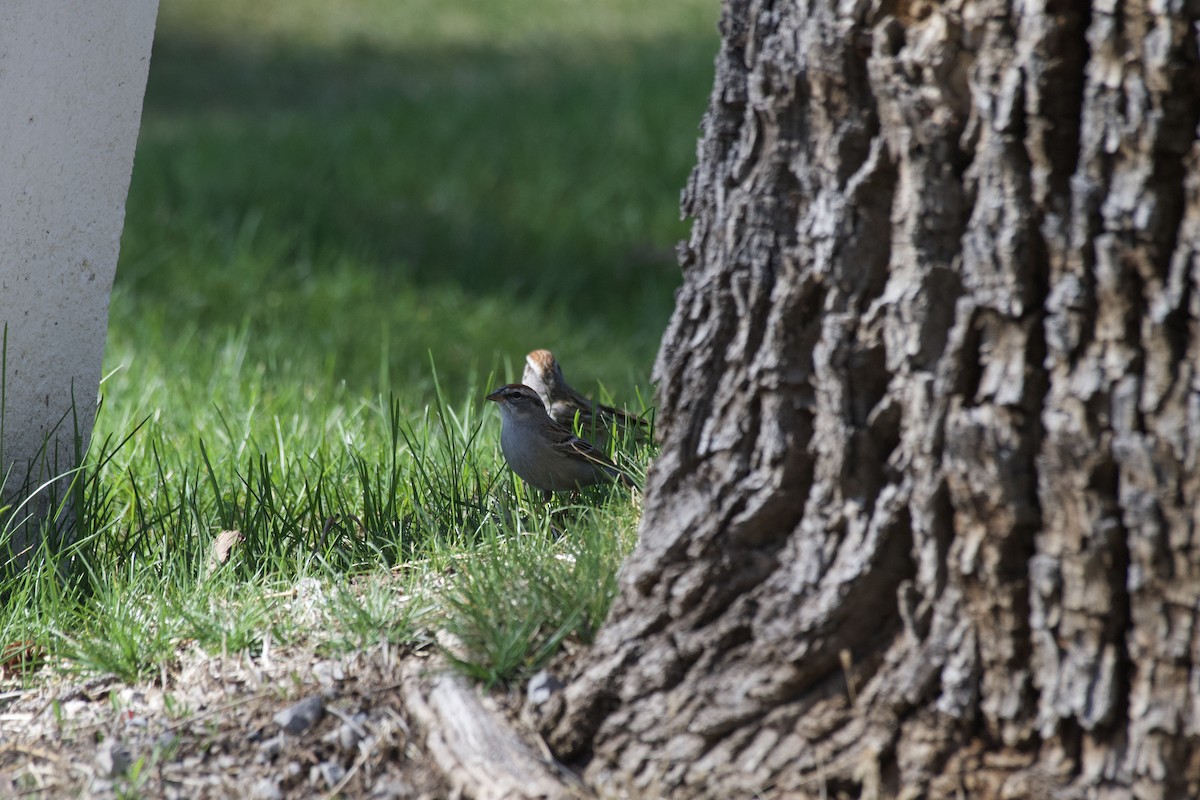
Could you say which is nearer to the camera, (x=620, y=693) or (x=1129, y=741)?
(x=1129, y=741)

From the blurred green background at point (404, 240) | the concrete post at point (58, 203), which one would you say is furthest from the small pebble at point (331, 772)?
the blurred green background at point (404, 240)

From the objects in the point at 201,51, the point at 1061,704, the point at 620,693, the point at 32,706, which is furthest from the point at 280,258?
the point at 201,51

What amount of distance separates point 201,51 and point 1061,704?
2064cm

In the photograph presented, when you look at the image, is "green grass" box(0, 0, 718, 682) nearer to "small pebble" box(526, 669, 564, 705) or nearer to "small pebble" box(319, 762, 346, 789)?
"small pebble" box(526, 669, 564, 705)

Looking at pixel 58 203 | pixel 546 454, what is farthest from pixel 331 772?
pixel 58 203

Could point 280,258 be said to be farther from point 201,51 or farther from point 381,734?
point 201,51

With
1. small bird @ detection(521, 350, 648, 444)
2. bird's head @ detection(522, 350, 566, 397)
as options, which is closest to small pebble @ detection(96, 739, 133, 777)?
small bird @ detection(521, 350, 648, 444)

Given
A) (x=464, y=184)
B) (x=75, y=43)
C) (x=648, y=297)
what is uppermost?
(x=75, y=43)

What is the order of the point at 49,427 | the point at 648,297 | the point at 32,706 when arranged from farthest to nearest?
1. the point at 648,297
2. the point at 49,427
3. the point at 32,706

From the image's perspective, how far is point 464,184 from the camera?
11.3m

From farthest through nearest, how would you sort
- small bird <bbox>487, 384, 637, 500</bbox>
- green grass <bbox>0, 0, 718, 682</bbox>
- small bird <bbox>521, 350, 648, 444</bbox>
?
small bird <bbox>521, 350, 648, 444</bbox>
small bird <bbox>487, 384, 637, 500</bbox>
green grass <bbox>0, 0, 718, 682</bbox>

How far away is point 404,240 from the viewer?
1041 centimetres

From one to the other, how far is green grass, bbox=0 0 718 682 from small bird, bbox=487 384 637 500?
0.09 m

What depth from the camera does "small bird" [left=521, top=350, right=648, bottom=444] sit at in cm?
477
